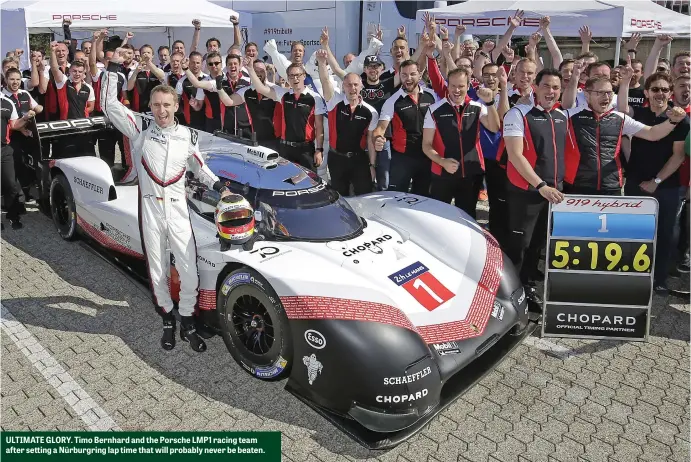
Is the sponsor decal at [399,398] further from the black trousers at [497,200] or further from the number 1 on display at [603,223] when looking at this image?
the black trousers at [497,200]

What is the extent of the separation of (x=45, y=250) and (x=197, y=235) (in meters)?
2.96

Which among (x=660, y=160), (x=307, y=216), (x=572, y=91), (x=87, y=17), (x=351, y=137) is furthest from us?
(x=87, y=17)

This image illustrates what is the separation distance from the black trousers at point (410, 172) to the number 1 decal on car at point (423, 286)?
221 centimetres

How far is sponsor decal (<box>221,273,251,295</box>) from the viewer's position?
168 inches

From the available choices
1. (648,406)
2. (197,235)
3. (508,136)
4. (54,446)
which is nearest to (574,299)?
(648,406)

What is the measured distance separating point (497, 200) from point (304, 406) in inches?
131

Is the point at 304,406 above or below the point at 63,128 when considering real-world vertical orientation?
below

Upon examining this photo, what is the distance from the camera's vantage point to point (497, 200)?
6.55 metres

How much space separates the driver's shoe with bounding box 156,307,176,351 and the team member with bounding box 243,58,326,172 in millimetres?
2961

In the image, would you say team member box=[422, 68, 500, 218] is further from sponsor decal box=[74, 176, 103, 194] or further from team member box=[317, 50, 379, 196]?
sponsor decal box=[74, 176, 103, 194]

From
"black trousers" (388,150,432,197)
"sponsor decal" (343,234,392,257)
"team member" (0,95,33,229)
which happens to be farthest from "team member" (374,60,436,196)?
"team member" (0,95,33,229)

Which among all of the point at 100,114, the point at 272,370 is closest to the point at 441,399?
the point at 272,370

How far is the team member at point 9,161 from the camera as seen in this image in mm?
7480

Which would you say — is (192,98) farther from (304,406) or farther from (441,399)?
(441,399)
